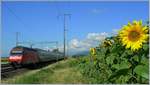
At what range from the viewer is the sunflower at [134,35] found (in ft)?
9.10

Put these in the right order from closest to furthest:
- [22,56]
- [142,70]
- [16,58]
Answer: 1. [142,70]
2. [22,56]
3. [16,58]

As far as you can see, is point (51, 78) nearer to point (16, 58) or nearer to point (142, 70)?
point (142, 70)

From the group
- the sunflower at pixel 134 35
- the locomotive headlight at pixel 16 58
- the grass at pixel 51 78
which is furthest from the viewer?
the locomotive headlight at pixel 16 58

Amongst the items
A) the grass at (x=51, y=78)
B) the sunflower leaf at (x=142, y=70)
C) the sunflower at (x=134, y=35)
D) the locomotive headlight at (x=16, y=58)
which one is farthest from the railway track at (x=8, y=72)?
the sunflower leaf at (x=142, y=70)

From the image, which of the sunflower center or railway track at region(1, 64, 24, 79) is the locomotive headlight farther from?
the sunflower center

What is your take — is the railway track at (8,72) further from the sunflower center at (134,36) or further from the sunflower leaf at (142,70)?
the sunflower leaf at (142,70)

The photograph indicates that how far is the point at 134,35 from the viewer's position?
2.93m

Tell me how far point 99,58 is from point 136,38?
10.0 feet

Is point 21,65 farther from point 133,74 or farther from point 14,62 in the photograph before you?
point 133,74

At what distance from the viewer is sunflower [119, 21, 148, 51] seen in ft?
9.10

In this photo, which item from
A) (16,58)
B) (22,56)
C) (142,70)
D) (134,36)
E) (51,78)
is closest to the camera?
(142,70)

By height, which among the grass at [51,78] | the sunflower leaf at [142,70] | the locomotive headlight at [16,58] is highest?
the locomotive headlight at [16,58]

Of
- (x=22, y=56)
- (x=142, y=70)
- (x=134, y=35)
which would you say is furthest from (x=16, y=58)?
(x=142, y=70)

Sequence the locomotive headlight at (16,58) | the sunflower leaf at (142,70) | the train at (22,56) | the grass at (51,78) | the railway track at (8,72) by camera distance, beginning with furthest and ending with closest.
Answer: the train at (22,56) → the locomotive headlight at (16,58) → the railway track at (8,72) → the grass at (51,78) → the sunflower leaf at (142,70)
